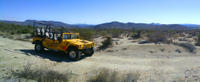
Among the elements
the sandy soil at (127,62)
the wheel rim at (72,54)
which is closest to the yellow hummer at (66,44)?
the wheel rim at (72,54)

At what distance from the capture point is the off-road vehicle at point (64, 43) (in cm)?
1077

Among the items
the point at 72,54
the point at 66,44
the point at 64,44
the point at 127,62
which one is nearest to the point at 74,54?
the point at 72,54

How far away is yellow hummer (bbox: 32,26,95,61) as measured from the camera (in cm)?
1076

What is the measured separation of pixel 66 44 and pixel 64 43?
0.17 metres

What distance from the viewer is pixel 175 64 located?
9883 mm

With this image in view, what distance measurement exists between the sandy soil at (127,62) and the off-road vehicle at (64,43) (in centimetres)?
58

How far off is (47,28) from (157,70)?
325 inches

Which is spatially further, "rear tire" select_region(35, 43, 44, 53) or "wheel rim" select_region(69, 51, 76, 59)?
"rear tire" select_region(35, 43, 44, 53)

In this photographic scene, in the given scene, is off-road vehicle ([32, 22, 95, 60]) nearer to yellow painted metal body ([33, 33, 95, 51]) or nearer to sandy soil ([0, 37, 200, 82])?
yellow painted metal body ([33, 33, 95, 51])

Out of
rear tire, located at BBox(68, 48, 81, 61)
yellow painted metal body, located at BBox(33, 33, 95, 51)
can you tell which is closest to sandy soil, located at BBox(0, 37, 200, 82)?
rear tire, located at BBox(68, 48, 81, 61)

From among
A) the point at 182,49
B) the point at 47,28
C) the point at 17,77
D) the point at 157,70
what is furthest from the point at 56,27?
the point at 182,49

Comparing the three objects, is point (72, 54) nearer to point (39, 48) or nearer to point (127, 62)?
point (39, 48)

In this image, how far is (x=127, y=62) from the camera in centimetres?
1049

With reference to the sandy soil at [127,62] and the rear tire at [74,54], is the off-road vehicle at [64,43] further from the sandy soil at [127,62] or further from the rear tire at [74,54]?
the sandy soil at [127,62]
